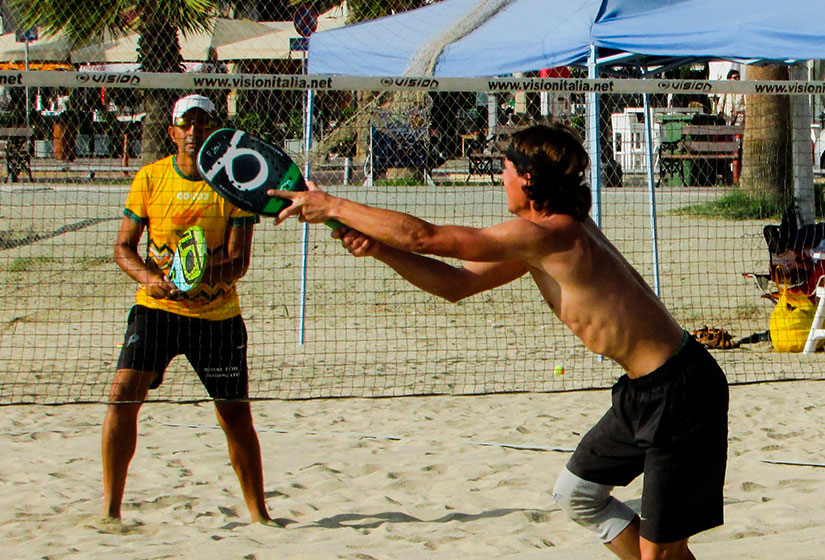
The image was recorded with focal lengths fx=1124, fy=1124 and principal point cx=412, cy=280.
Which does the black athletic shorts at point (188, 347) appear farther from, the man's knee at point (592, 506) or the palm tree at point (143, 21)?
the palm tree at point (143, 21)

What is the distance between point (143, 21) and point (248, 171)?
1300cm

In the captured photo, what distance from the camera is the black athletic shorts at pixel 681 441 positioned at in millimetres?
3184

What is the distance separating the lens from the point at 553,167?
315cm

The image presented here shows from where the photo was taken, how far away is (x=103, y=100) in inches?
688

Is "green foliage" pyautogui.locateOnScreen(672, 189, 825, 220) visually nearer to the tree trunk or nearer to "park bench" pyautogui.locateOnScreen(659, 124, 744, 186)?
the tree trunk

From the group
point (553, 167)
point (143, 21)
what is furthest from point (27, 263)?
point (553, 167)

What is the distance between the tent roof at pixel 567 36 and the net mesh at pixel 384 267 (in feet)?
1.43

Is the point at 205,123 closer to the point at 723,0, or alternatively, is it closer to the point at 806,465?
the point at 806,465

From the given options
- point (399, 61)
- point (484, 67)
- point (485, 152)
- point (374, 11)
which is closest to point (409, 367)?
point (484, 67)

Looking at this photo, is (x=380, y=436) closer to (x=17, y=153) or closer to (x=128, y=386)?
(x=128, y=386)

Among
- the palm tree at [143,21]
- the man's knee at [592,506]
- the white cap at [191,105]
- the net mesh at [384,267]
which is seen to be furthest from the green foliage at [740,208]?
the man's knee at [592,506]

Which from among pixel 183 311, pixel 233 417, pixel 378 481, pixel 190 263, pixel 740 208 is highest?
pixel 740 208

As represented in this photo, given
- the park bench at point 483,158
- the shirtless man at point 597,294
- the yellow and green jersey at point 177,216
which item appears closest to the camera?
the shirtless man at point 597,294

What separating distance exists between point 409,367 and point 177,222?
12.9 feet
